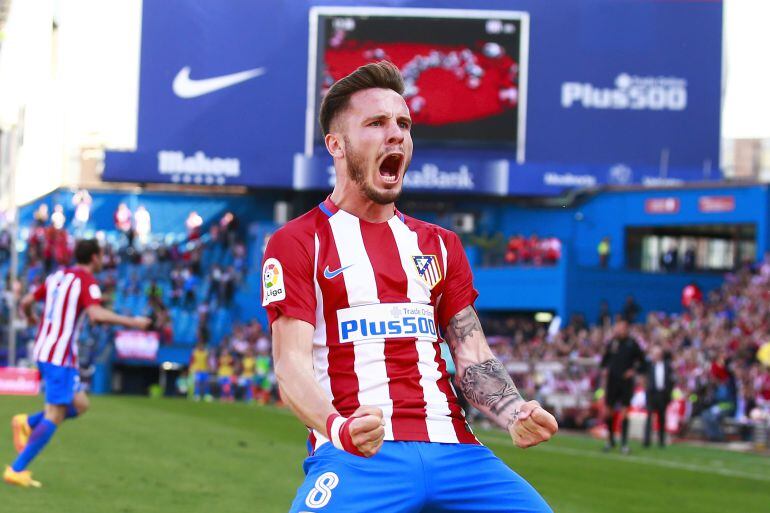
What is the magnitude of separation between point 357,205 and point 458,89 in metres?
41.3

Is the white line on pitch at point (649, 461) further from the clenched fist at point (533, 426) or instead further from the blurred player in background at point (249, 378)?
the blurred player in background at point (249, 378)

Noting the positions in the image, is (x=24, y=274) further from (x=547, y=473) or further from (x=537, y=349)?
(x=547, y=473)

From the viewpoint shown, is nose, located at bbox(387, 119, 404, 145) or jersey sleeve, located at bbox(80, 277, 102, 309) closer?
nose, located at bbox(387, 119, 404, 145)

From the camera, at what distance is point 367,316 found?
4535 mm

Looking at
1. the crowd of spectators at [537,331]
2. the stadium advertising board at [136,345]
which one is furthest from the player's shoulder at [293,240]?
the stadium advertising board at [136,345]

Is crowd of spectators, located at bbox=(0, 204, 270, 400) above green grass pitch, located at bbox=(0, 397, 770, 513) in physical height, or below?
above

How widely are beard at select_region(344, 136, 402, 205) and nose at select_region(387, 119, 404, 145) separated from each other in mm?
124

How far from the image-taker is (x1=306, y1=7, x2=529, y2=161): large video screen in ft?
150

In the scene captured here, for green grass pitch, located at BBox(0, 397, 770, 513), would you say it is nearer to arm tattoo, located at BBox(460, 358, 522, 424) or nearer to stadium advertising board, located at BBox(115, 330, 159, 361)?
arm tattoo, located at BBox(460, 358, 522, 424)

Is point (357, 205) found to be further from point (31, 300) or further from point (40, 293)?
point (31, 300)

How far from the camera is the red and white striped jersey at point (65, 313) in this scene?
11758 mm

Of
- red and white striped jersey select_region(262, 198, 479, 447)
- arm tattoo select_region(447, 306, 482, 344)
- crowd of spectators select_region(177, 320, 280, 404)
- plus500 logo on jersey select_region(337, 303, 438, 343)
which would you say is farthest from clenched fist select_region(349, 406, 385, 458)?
crowd of spectators select_region(177, 320, 280, 404)

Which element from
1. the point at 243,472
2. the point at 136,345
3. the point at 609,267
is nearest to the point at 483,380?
the point at 243,472

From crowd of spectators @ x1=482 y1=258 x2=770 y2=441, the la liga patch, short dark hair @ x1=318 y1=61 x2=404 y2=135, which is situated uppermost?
short dark hair @ x1=318 y1=61 x2=404 y2=135
